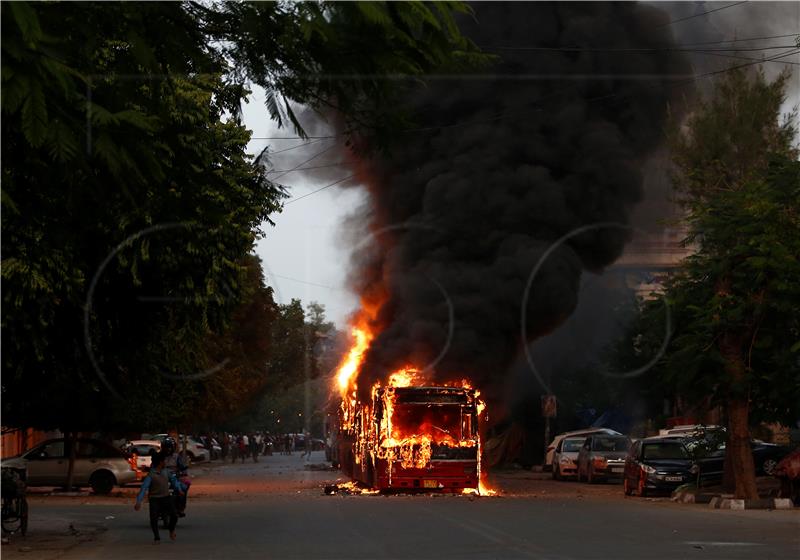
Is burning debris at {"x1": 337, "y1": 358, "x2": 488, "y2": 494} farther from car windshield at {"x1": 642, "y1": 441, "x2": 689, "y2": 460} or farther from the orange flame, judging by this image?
the orange flame

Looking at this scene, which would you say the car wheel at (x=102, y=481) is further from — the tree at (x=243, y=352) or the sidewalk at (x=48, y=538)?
the sidewalk at (x=48, y=538)

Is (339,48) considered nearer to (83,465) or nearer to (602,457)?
(83,465)

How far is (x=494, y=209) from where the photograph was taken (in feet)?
118

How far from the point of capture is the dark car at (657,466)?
30109mm

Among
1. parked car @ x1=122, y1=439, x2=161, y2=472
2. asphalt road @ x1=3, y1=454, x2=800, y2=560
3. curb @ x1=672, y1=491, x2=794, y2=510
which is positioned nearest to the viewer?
asphalt road @ x1=3, y1=454, x2=800, y2=560

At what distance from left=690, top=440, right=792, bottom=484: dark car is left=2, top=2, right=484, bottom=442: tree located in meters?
14.0

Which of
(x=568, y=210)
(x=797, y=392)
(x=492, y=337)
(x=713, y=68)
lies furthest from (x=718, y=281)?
(x=713, y=68)

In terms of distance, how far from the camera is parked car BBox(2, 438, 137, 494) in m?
35.6

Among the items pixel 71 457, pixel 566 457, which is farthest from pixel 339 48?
pixel 566 457

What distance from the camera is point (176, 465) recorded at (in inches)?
820

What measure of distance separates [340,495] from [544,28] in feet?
50.4

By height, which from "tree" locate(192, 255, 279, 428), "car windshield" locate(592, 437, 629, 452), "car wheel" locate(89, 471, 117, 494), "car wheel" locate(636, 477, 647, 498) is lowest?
"car wheel" locate(636, 477, 647, 498)

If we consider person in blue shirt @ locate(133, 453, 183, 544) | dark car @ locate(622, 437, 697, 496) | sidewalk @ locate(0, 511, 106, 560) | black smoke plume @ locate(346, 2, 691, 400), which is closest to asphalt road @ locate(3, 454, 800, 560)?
sidewalk @ locate(0, 511, 106, 560)

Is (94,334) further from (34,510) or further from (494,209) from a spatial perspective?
(494,209)
